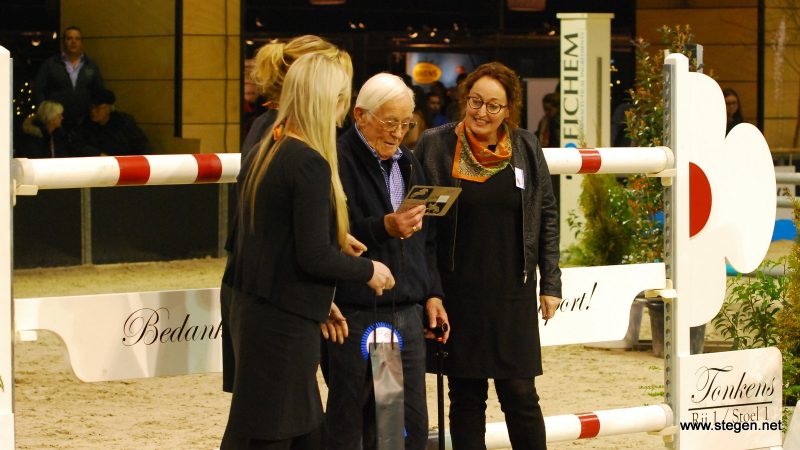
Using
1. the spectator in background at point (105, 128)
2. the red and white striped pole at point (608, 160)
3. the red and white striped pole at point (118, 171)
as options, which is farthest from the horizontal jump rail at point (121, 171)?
the spectator in background at point (105, 128)

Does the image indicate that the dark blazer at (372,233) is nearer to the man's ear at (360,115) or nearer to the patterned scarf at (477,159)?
the man's ear at (360,115)

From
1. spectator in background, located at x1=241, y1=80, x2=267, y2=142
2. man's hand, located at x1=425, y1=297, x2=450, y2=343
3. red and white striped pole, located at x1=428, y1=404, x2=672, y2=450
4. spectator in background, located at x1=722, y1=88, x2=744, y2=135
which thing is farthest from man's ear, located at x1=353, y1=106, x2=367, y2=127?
spectator in background, located at x1=241, y1=80, x2=267, y2=142

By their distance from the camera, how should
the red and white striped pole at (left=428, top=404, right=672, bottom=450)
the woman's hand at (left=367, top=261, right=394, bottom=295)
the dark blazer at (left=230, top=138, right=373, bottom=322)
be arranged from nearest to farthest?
the dark blazer at (left=230, top=138, right=373, bottom=322), the woman's hand at (left=367, top=261, right=394, bottom=295), the red and white striped pole at (left=428, top=404, right=672, bottom=450)

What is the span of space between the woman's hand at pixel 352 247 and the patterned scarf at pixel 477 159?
24.9 inches

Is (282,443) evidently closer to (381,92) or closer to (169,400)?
(381,92)

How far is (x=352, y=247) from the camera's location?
3514mm

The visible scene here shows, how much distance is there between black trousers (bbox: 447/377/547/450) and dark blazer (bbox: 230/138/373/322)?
0.90m

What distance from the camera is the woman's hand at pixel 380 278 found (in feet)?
11.2

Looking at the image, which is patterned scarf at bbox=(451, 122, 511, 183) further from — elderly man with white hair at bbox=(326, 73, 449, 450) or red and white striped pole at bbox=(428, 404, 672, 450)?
red and white striped pole at bbox=(428, 404, 672, 450)

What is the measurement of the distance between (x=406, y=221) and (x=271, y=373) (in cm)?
56

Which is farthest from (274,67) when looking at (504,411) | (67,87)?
(67,87)

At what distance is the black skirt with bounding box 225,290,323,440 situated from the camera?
3316mm

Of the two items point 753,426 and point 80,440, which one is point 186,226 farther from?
point 753,426

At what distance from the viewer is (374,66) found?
51.7 ft
